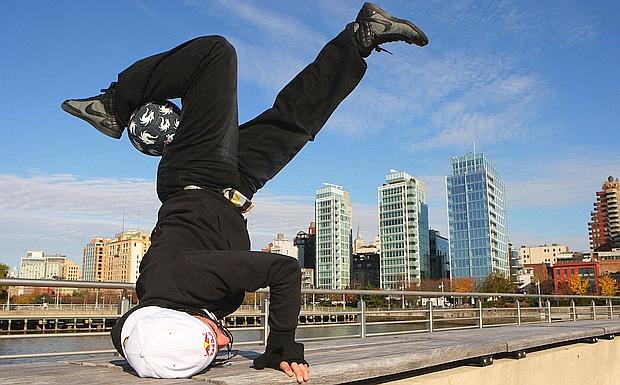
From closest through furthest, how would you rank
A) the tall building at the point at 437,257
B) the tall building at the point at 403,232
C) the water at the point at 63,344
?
the water at the point at 63,344
the tall building at the point at 403,232
the tall building at the point at 437,257

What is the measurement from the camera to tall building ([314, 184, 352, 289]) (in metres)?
125

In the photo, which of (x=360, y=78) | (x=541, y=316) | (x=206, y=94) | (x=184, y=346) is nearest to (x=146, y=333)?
(x=184, y=346)

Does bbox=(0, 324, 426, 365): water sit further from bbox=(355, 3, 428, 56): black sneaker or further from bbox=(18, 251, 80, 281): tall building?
bbox=(18, 251, 80, 281): tall building

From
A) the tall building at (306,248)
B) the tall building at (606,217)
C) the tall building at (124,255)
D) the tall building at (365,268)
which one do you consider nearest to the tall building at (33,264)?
the tall building at (124,255)

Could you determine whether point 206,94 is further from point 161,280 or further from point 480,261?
point 480,261

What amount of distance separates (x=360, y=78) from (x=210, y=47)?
741 millimetres

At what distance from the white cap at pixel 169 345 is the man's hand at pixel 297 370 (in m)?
0.27

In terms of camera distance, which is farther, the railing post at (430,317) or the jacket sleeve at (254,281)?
the railing post at (430,317)

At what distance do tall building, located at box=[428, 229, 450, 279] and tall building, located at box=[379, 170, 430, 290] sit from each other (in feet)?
12.9

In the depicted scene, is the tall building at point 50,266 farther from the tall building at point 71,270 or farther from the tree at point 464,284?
the tree at point 464,284

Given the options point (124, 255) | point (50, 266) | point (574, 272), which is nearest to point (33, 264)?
point (50, 266)

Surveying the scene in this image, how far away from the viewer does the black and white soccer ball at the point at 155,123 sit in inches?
104

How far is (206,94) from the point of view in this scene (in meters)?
2.53

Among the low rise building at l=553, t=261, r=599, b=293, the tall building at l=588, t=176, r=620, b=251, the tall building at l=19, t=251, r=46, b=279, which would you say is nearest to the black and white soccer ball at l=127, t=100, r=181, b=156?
the low rise building at l=553, t=261, r=599, b=293
